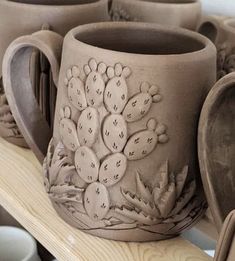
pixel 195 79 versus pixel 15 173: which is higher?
pixel 195 79

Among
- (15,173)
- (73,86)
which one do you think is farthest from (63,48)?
(15,173)

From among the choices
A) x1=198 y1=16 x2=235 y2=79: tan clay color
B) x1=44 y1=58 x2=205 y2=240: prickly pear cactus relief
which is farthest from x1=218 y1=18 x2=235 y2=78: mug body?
x1=44 y1=58 x2=205 y2=240: prickly pear cactus relief

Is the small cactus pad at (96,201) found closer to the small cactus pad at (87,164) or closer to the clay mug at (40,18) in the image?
the small cactus pad at (87,164)

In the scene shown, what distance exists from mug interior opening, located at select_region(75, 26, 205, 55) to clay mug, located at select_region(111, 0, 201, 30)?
0.08 meters

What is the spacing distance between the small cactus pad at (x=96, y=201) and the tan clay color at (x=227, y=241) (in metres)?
0.08

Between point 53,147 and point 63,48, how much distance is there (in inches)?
2.8

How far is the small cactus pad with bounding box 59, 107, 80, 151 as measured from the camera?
0.37 m

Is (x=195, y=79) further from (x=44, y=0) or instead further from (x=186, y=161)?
(x=44, y=0)

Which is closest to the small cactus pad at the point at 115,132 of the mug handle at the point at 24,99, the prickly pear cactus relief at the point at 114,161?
the prickly pear cactus relief at the point at 114,161

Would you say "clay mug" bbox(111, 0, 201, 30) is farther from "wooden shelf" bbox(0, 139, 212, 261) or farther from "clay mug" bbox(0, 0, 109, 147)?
"wooden shelf" bbox(0, 139, 212, 261)

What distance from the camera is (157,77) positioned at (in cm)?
34

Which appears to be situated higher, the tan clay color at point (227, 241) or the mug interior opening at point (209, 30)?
the mug interior opening at point (209, 30)

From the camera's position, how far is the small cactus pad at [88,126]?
35cm

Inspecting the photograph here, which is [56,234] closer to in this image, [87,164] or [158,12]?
[87,164]
